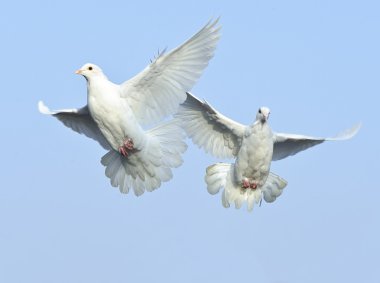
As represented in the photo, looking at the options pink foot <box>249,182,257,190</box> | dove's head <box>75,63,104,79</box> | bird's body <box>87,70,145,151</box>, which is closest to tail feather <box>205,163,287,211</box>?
pink foot <box>249,182,257,190</box>

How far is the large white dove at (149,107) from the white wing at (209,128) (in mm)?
2179

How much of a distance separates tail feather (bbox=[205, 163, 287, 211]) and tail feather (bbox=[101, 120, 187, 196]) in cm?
266

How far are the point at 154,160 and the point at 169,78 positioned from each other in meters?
2.21

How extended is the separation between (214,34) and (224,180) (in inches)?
222

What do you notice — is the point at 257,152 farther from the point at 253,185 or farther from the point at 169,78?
the point at 169,78

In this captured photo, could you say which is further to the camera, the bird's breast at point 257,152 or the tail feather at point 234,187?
the tail feather at point 234,187

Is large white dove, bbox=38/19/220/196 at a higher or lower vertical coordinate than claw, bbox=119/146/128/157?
higher

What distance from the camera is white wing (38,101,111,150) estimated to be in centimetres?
3372

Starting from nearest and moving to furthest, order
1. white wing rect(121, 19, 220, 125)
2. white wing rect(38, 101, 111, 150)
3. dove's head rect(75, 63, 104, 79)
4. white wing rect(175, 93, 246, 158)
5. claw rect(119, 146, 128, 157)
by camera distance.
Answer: white wing rect(121, 19, 220, 125) → dove's head rect(75, 63, 104, 79) → claw rect(119, 146, 128, 157) → white wing rect(38, 101, 111, 150) → white wing rect(175, 93, 246, 158)

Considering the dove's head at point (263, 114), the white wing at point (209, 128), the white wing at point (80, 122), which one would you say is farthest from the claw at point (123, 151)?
the dove's head at point (263, 114)

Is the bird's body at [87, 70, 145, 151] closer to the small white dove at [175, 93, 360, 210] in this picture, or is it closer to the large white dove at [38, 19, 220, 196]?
the large white dove at [38, 19, 220, 196]

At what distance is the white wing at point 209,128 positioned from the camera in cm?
3528

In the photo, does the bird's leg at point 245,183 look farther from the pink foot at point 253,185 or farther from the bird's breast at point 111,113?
the bird's breast at point 111,113

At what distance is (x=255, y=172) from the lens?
3462 centimetres
